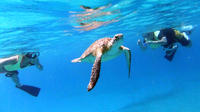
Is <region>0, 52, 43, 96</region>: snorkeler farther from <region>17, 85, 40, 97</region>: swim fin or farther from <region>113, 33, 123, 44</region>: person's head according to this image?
<region>113, 33, 123, 44</region>: person's head

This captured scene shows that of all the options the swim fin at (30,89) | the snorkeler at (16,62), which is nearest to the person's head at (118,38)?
the snorkeler at (16,62)

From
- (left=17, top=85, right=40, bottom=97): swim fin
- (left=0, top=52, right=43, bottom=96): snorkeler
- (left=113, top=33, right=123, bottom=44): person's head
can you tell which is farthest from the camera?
(left=17, top=85, right=40, bottom=97): swim fin

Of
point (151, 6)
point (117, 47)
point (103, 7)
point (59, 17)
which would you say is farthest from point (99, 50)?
point (151, 6)

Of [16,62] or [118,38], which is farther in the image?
[16,62]

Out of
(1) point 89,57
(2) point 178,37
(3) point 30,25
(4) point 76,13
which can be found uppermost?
(4) point 76,13

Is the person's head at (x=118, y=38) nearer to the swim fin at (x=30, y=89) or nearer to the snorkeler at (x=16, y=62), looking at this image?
the snorkeler at (x=16, y=62)

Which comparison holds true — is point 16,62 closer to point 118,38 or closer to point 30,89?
point 30,89

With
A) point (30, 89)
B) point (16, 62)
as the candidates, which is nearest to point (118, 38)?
point (16, 62)

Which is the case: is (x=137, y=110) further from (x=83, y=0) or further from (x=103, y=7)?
(x=83, y=0)

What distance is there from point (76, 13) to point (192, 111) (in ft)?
50.6

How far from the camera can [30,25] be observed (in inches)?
539

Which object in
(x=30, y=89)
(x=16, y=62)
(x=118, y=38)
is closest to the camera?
(x=118, y=38)

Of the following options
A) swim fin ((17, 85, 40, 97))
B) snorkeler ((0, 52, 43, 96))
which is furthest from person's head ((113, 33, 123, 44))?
swim fin ((17, 85, 40, 97))

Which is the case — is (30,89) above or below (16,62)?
below
